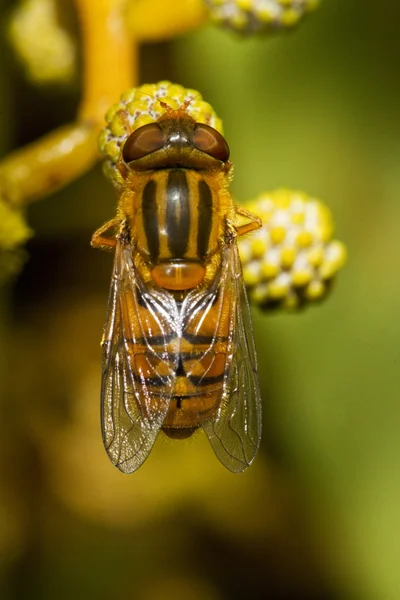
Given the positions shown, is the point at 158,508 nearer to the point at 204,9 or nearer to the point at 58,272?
the point at 58,272

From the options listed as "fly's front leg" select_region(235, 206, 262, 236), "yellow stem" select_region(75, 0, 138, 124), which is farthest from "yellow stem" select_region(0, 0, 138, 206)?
"fly's front leg" select_region(235, 206, 262, 236)

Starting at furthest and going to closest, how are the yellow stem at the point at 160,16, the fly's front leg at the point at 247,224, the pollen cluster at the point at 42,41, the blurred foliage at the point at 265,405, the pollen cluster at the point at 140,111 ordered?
the blurred foliage at the point at 265,405 < the pollen cluster at the point at 42,41 < the yellow stem at the point at 160,16 < the fly's front leg at the point at 247,224 < the pollen cluster at the point at 140,111

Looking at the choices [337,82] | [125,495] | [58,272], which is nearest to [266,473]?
[125,495]

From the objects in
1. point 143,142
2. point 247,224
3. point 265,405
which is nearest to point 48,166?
point 143,142

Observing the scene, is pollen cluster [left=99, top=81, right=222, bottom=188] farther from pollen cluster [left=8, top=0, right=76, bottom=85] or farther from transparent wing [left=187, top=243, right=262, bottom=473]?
pollen cluster [left=8, top=0, right=76, bottom=85]

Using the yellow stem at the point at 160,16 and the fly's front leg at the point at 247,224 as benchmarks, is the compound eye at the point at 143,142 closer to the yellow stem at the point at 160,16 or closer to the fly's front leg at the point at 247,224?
the fly's front leg at the point at 247,224

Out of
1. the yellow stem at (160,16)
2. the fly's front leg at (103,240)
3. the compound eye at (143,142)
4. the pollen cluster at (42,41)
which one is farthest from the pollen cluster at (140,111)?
the pollen cluster at (42,41)

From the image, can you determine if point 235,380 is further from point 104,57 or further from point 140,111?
point 104,57
